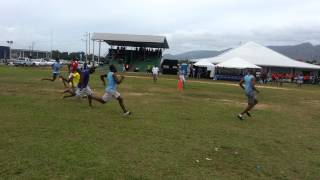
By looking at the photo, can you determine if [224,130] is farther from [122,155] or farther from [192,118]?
[122,155]

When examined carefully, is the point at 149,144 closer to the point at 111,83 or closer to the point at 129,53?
the point at 111,83

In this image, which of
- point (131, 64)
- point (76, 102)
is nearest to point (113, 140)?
point (76, 102)

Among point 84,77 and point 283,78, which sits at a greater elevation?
point 84,77

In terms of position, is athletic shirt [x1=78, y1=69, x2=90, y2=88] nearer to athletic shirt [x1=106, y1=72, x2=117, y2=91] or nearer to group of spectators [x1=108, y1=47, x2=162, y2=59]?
athletic shirt [x1=106, y1=72, x2=117, y2=91]

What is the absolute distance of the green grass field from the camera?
24.7ft

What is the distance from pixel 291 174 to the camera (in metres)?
7.99

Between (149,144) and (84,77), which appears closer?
(149,144)

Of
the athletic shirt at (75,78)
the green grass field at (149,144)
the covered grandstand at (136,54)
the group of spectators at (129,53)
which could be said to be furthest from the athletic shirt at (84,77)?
the group of spectators at (129,53)

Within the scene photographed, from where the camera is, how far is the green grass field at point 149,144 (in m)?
7.52

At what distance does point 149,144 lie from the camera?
965cm

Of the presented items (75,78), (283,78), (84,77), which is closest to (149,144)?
(84,77)

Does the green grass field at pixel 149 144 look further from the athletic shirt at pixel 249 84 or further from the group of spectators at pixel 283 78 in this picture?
the group of spectators at pixel 283 78

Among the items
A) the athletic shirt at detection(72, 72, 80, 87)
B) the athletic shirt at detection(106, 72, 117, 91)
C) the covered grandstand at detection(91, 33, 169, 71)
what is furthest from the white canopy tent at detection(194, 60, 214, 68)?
the athletic shirt at detection(106, 72, 117, 91)

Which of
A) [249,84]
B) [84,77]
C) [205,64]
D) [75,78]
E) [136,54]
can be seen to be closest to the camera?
[249,84]
